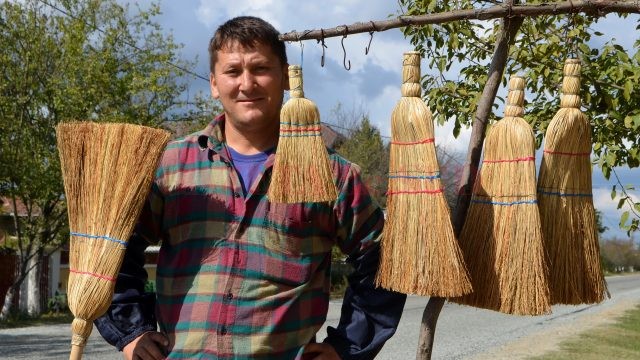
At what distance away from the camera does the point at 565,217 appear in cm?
222

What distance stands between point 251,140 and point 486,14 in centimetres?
76

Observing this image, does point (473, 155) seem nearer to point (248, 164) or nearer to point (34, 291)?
point (248, 164)

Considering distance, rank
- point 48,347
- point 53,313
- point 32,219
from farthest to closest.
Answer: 1. point 53,313
2. point 32,219
3. point 48,347

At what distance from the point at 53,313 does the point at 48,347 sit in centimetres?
732

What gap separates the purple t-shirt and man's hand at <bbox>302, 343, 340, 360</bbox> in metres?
0.49

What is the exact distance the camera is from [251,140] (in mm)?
2256

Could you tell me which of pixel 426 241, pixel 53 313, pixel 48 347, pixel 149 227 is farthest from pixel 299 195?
pixel 53 313

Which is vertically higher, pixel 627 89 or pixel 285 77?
pixel 627 89

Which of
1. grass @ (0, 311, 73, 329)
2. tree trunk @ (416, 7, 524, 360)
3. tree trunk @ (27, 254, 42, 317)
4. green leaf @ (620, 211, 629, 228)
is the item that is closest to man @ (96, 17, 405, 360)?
tree trunk @ (416, 7, 524, 360)

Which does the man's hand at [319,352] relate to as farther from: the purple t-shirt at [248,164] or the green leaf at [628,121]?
the green leaf at [628,121]

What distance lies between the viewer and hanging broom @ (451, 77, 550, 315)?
2.12 m

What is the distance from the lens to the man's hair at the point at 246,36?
2.17 m

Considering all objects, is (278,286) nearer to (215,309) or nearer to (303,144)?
(215,309)

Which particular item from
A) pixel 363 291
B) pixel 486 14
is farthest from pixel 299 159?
pixel 486 14
